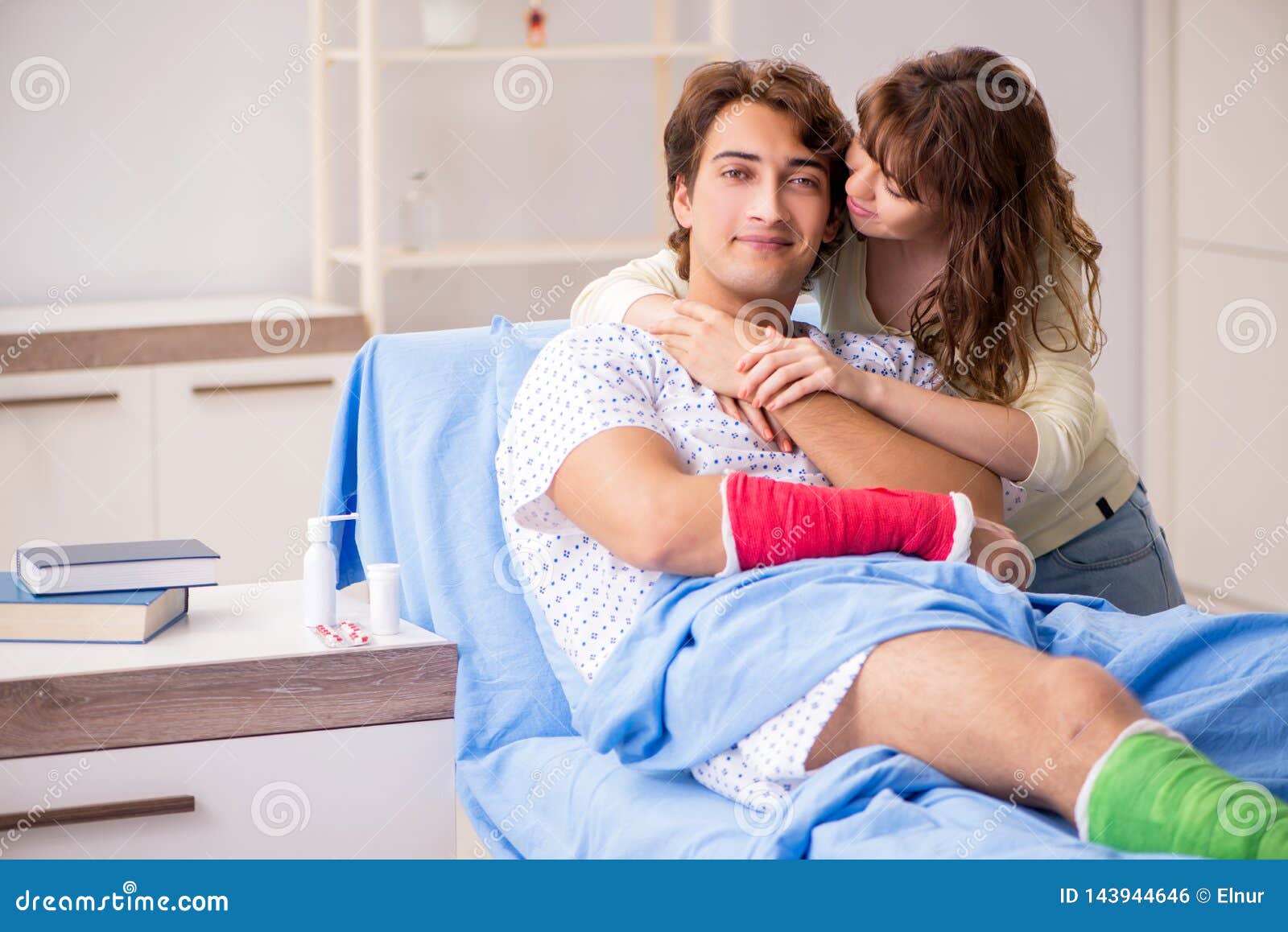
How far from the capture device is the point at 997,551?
1.74 metres

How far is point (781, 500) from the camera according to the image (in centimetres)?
155

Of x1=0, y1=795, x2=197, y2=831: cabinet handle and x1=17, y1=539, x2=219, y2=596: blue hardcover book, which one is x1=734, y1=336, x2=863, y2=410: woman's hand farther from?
x1=0, y1=795, x2=197, y2=831: cabinet handle

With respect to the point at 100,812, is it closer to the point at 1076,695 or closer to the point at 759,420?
the point at 759,420

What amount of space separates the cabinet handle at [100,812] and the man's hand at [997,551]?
36.6 inches

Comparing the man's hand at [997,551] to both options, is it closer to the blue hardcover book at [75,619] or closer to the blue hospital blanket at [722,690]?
the blue hospital blanket at [722,690]

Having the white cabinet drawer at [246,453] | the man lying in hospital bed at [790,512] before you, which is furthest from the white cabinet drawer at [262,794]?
the white cabinet drawer at [246,453]

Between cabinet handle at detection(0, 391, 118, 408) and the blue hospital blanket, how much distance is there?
1.27 m

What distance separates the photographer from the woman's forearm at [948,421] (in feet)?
5.95

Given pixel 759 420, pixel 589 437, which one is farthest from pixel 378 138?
pixel 589 437

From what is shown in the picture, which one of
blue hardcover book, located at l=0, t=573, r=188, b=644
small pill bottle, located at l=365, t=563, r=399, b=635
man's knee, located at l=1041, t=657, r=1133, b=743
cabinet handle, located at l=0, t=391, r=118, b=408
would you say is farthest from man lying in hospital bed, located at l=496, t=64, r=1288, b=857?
cabinet handle, located at l=0, t=391, r=118, b=408

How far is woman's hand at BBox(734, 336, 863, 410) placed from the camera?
5.79 feet
